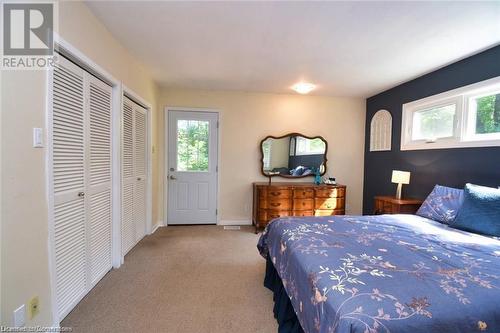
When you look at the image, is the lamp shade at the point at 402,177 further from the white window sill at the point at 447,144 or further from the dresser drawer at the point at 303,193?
the dresser drawer at the point at 303,193

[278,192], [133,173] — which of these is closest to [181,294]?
[133,173]

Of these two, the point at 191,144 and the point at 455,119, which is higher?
the point at 455,119

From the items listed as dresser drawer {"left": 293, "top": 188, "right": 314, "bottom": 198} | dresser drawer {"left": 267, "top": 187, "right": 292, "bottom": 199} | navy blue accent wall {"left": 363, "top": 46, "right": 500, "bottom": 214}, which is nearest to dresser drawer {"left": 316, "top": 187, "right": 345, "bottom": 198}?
dresser drawer {"left": 293, "top": 188, "right": 314, "bottom": 198}

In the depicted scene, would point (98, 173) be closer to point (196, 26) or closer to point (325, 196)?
point (196, 26)

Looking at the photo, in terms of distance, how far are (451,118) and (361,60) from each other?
136 cm

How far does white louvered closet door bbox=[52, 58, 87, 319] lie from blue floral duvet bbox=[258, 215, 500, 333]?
156cm

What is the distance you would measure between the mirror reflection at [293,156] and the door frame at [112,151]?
2419 mm

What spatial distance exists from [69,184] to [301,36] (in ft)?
7.71

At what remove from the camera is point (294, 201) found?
384 centimetres

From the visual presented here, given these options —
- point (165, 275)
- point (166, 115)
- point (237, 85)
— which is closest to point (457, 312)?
point (165, 275)

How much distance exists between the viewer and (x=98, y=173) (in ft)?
7.26

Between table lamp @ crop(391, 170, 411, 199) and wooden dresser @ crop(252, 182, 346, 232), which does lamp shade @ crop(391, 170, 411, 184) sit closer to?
table lamp @ crop(391, 170, 411, 199)

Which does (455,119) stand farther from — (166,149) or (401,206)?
(166,149)

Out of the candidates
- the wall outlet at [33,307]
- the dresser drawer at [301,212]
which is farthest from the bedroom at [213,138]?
the dresser drawer at [301,212]
